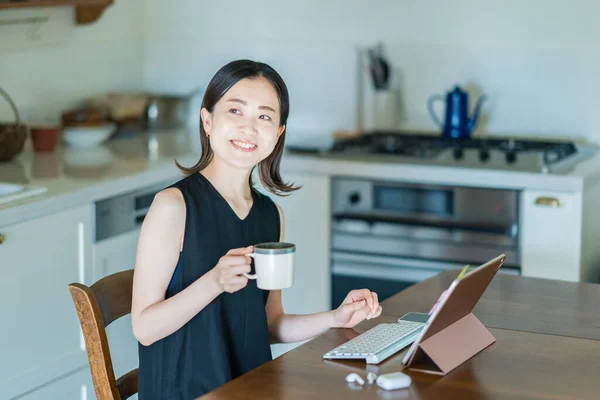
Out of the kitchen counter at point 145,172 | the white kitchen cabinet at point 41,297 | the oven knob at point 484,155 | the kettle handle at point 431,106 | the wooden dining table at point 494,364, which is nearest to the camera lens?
the wooden dining table at point 494,364

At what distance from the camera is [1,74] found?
3482mm

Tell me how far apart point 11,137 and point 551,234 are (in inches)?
71.1

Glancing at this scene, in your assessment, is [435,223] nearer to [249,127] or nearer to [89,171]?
[89,171]

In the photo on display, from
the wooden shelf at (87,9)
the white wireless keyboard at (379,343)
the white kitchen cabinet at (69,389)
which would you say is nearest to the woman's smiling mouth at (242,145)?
the white wireless keyboard at (379,343)

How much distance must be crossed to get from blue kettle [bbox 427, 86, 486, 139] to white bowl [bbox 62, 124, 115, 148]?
129 centimetres

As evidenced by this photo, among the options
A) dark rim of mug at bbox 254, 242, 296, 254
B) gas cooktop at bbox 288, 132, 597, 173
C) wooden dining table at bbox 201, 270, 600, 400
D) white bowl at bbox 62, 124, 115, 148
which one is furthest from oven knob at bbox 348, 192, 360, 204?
dark rim of mug at bbox 254, 242, 296, 254

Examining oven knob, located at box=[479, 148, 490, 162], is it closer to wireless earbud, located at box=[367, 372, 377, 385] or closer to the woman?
the woman

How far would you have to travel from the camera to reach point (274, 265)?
5.11ft

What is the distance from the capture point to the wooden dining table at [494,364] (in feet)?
4.93

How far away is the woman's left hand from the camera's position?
1817 mm

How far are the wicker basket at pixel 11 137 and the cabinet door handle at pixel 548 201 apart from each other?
5.69ft

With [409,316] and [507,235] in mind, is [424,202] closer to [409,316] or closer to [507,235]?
[507,235]

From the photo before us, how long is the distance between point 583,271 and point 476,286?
1.72m

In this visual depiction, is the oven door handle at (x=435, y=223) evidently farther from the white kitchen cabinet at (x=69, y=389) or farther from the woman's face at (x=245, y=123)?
the woman's face at (x=245, y=123)
